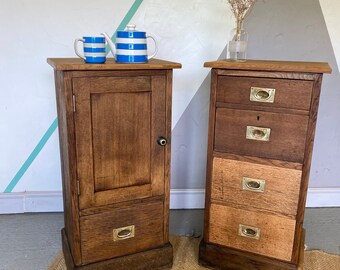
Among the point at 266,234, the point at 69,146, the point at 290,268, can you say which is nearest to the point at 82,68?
the point at 69,146

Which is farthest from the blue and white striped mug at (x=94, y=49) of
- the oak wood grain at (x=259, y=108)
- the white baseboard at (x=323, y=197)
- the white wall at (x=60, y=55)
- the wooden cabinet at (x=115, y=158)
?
the white baseboard at (x=323, y=197)

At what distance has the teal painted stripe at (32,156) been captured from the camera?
6.07 ft

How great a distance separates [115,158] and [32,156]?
806 mm

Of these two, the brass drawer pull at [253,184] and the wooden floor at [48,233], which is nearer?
the brass drawer pull at [253,184]

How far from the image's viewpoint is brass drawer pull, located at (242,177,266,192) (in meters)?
1.36

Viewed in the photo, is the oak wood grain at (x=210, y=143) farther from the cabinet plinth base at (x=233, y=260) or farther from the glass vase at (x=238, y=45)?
the glass vase at (x=238, y=45)

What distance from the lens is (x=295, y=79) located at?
1.23m

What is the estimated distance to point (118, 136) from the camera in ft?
4.20

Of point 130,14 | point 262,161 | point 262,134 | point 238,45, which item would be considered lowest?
point 262,161

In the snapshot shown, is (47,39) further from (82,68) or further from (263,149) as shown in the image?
(263,149)

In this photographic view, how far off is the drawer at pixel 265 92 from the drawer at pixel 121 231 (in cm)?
54

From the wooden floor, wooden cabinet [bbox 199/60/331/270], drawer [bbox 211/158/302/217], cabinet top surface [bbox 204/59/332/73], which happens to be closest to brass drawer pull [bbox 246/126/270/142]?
wooden cabinet [bbox 199/60/331/270]

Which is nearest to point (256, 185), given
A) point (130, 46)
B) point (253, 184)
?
point (253, 184)

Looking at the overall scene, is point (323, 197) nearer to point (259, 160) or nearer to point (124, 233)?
point (259, 160)
